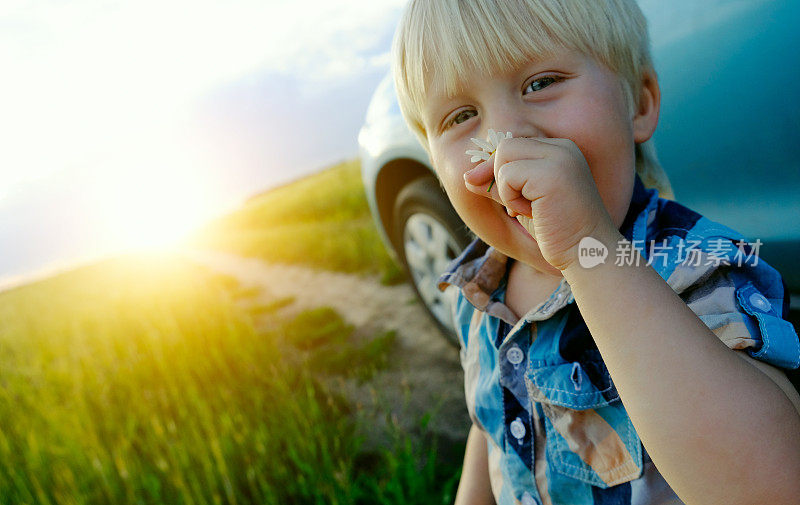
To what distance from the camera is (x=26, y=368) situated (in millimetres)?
3664

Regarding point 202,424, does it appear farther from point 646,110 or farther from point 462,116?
point 646,110

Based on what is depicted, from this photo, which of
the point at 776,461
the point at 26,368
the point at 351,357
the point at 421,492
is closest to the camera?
the point at 776,461

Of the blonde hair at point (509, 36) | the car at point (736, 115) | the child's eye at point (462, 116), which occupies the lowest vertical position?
the car at point (736, 115)

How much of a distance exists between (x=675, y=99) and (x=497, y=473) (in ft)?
3.90

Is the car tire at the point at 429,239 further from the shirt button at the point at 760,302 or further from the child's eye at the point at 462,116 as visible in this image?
the shirt button at the point at 760,302

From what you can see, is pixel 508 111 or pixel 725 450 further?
pixel 508 111

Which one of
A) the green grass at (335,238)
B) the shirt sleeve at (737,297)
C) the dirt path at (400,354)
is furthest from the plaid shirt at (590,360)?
the green grass at (335,238)

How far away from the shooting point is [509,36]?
3.27ft

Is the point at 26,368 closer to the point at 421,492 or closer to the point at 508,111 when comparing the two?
the point at 421,492

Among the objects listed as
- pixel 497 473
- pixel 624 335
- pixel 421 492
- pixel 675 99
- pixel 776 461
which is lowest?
pixel 421 492

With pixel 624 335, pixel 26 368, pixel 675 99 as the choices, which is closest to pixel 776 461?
pixel 624 335

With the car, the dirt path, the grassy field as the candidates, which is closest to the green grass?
the dirt path

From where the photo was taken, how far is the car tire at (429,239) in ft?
7.61

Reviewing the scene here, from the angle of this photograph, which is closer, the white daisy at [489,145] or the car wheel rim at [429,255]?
the white daisy at [489,145]
